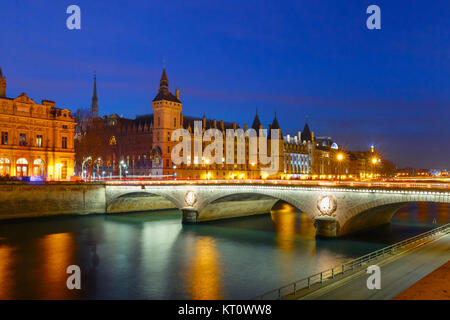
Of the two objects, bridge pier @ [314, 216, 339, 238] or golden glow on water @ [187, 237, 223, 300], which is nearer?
golden glow on water @ [187, 237, 223, 300]

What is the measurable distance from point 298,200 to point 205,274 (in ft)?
63.4

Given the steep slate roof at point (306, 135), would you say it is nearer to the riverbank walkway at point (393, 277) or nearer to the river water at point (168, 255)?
the river water at point (168, 255)

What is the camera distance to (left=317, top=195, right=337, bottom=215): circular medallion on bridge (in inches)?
1725

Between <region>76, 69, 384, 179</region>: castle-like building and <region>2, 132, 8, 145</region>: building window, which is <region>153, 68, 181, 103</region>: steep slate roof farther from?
<region>2, 132, 8, 145</region>: building window

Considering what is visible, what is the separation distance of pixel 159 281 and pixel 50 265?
10963 millimetres

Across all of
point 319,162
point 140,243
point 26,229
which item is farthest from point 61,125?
point 319,162

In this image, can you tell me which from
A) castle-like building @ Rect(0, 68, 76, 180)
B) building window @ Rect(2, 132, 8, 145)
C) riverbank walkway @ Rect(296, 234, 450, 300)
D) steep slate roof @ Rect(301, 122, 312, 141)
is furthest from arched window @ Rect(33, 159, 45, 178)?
steep slate roof @ Rect(301, 122, 312, 141)

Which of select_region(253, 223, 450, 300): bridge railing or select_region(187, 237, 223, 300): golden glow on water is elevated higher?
select_region(253, 223, 450, 300): bridge railing

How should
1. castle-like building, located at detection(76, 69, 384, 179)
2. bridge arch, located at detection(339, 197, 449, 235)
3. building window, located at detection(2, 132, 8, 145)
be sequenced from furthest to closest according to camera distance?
1. castle-like building, located at detection(76, 69, 384, 179)
2. building window, located at detection(2, 132, 8, 145)
3. bridge arch, located at detection(339, 197, 449, 235)

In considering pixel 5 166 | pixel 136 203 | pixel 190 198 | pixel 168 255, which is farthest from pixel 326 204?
pixel 5 166

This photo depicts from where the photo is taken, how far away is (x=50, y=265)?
34.0m

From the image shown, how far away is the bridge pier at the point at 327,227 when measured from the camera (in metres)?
43.8
